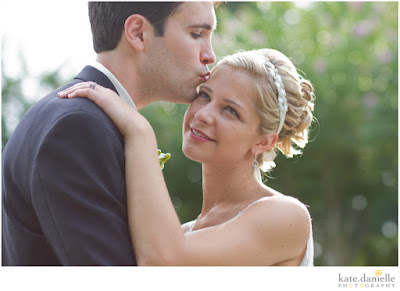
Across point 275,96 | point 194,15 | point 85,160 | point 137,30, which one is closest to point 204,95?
point 275,96

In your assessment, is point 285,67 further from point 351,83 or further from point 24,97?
point 24,97

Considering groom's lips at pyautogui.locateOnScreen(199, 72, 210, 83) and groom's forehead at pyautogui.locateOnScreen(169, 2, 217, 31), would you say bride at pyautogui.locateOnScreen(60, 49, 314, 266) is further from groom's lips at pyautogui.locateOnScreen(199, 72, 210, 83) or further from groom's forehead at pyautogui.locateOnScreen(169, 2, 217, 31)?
groom's forehead at pyautogui.locateOnScreen(169, 2, 217, 31)

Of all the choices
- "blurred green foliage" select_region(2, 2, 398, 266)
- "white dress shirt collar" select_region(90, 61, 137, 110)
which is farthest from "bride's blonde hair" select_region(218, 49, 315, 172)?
"blurred green foliage" select_region(2, 2, 398, 266)

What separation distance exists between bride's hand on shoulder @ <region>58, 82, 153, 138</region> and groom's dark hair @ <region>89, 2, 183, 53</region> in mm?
499

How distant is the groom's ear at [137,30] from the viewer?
338cm

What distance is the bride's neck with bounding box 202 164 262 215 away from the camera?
4027 mm

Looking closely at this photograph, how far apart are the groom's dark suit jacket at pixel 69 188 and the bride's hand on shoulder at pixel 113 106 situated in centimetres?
4

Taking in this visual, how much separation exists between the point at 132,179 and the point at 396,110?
1131 cm

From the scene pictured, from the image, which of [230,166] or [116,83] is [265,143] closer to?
[230,166]

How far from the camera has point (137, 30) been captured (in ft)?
11.2

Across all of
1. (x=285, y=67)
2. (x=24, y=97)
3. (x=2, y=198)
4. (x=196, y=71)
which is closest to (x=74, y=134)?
(x=2, y=198)

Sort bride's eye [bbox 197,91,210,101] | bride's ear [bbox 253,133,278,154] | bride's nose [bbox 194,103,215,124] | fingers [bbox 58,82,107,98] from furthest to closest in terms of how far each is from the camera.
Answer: bride's ear [bbox 253,133,278,154], bride's eye [bbox 197,91,210,101], bride's nose [bbox 194,103,215,124], fingers [bbox 58,82,107,98]

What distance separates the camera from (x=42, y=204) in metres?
2.66

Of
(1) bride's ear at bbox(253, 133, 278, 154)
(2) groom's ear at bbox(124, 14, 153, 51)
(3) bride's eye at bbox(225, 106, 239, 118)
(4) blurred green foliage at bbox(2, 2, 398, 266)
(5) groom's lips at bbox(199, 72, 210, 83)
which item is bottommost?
(4) blurred green foliage at bbox(2, 2, 398, 266)
